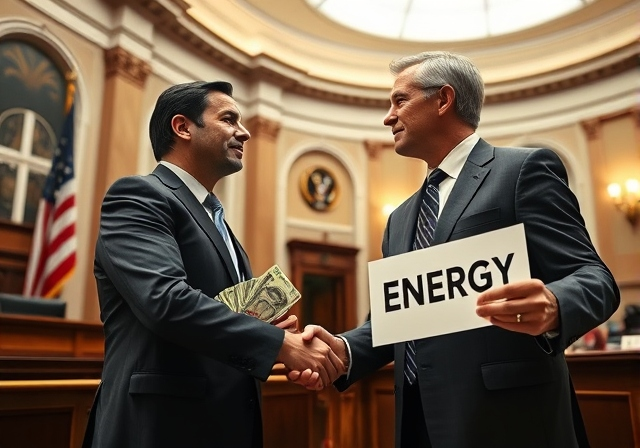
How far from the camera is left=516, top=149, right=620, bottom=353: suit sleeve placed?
1285 mm

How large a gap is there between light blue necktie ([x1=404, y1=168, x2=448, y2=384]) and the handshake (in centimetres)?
24

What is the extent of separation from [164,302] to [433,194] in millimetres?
889

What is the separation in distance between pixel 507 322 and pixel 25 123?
6.53m

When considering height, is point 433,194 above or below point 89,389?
above

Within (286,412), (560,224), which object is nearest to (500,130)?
(286,412)

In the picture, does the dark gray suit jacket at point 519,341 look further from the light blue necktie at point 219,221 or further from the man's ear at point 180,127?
the man's ear at point 180,127

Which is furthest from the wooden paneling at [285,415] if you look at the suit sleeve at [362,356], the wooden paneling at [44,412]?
the suit sleeve at [362,356]

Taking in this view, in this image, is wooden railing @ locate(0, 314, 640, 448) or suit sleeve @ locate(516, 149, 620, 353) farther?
wooden railing @ locate(0, 314, 640, 448)

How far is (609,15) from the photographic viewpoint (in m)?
9.66

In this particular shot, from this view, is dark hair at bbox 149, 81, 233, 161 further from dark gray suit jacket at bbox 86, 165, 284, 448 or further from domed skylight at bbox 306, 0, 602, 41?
domed skylight at bbox 306, 0, 602, 41

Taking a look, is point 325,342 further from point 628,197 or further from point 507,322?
point 628,197

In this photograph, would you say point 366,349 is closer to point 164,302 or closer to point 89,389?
point 164,302

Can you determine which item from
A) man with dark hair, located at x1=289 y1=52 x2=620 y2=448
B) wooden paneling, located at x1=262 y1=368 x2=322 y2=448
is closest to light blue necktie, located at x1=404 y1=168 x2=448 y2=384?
man with dark hair, located at x1=289 y1=52 x2=620 y2=448

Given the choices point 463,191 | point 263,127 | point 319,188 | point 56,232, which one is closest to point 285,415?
point 463,191
